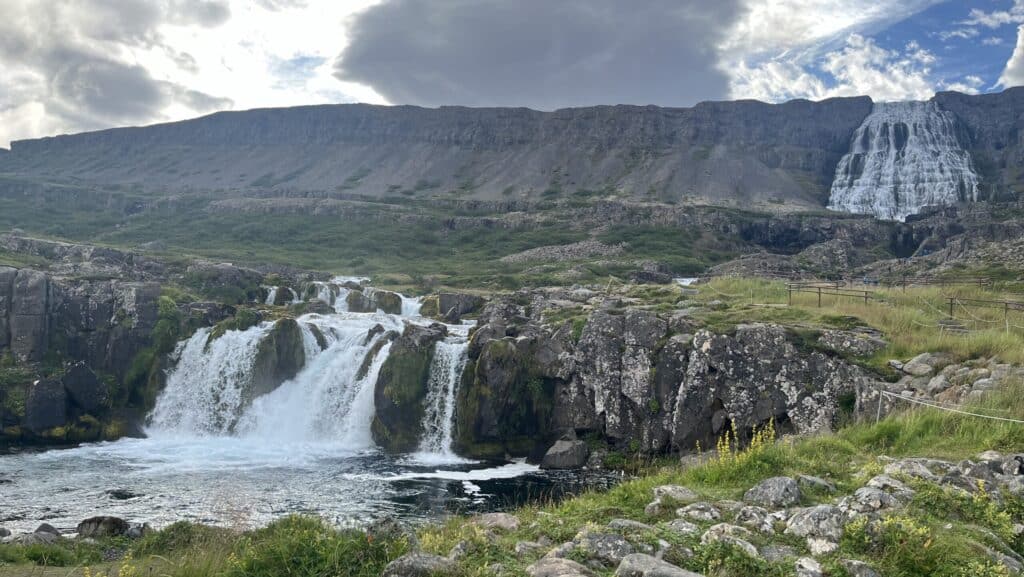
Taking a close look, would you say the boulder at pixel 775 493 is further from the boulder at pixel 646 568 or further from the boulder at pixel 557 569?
the boulder at pixel 557 569

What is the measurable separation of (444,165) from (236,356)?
136 meters

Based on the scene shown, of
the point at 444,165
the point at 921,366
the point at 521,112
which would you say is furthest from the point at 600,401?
the point at 521,112

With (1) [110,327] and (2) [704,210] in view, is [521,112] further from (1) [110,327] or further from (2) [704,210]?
(1) [110,327]

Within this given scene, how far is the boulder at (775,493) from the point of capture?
9.58 metres

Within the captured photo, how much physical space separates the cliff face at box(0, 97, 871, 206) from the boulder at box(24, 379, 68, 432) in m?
117

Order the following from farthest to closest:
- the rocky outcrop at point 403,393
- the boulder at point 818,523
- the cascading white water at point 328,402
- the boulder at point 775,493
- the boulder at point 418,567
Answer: the cascading white water at point 328,402 → the rocky outcrop at point 403,393 → the boulder at point 775,493 → the boulder at point 818,523 → the boulder at point 418,567

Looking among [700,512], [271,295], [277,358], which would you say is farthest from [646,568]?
[271,295]

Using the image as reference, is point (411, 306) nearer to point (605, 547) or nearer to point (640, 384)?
point (640, 384)

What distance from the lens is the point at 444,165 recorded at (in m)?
172

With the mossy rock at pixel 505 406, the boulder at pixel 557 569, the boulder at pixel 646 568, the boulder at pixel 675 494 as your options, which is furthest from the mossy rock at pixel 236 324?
the boulder at pixel 646 568

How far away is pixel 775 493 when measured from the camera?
9.76 meters

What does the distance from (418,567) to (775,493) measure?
5.49m

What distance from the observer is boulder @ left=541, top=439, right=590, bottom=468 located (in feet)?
102

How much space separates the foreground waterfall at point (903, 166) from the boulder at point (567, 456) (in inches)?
4815
